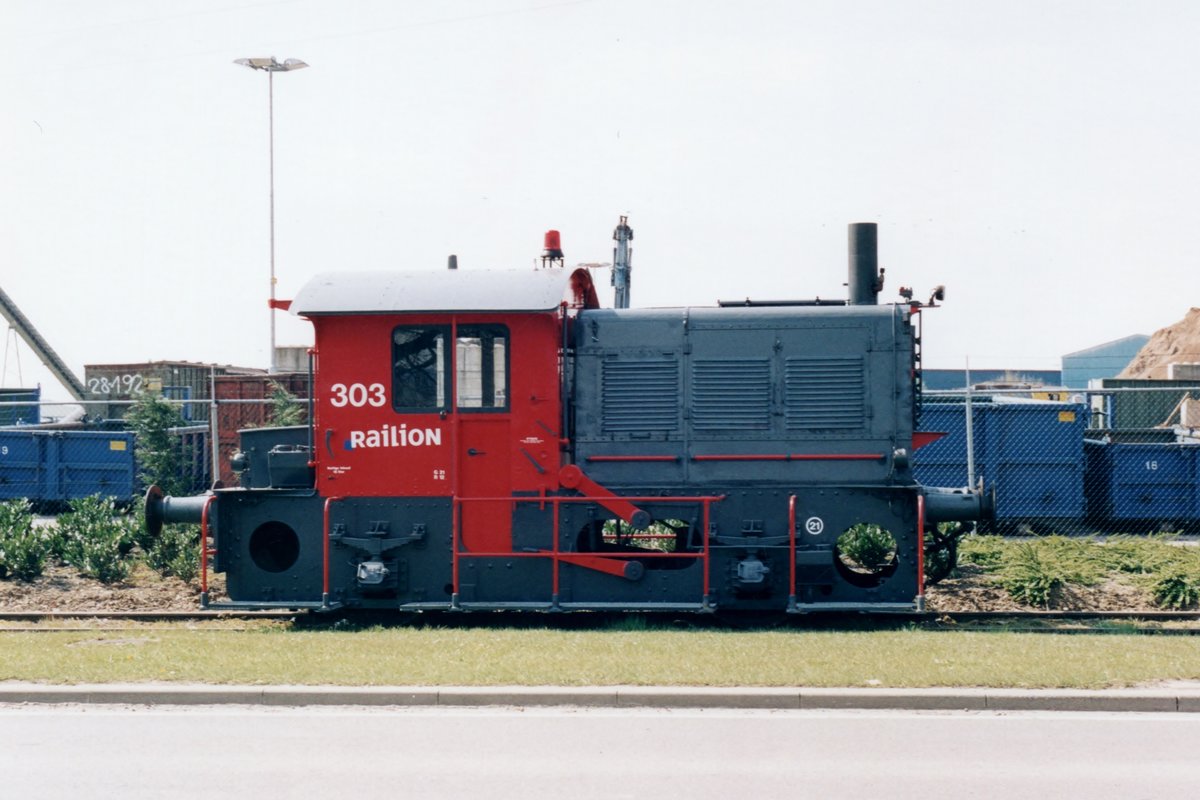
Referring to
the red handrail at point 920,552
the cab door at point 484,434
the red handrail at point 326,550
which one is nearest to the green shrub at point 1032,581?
Result: the red handrail at point 920,552

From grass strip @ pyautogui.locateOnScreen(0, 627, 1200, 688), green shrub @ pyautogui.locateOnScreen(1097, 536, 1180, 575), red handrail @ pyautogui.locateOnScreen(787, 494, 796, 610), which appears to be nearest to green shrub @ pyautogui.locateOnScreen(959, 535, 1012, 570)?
green shrub @ pyautogui.locateOnScreen(1097, 536, 1180, 575)

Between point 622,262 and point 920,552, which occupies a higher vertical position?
point 622,262

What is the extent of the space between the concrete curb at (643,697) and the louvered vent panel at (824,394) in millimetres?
3889

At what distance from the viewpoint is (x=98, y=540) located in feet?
49.3

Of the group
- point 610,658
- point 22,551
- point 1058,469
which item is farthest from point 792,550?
point 1058,469

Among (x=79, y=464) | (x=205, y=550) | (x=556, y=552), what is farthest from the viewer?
(x=79, y=464)

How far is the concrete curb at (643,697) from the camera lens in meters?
8.19

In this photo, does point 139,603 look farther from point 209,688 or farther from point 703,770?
point 703,770

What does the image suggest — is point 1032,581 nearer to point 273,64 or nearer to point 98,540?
point 98,540

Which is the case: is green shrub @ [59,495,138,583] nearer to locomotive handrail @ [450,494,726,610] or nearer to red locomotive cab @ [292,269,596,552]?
red locomotive cab @ [292,269,596,552]

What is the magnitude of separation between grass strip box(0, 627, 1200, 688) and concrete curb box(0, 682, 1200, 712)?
0.17m

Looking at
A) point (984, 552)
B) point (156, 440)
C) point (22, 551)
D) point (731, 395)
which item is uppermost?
point (731, 395)

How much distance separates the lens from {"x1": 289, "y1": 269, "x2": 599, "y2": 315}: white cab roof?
11336mm

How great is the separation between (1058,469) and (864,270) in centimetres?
857
